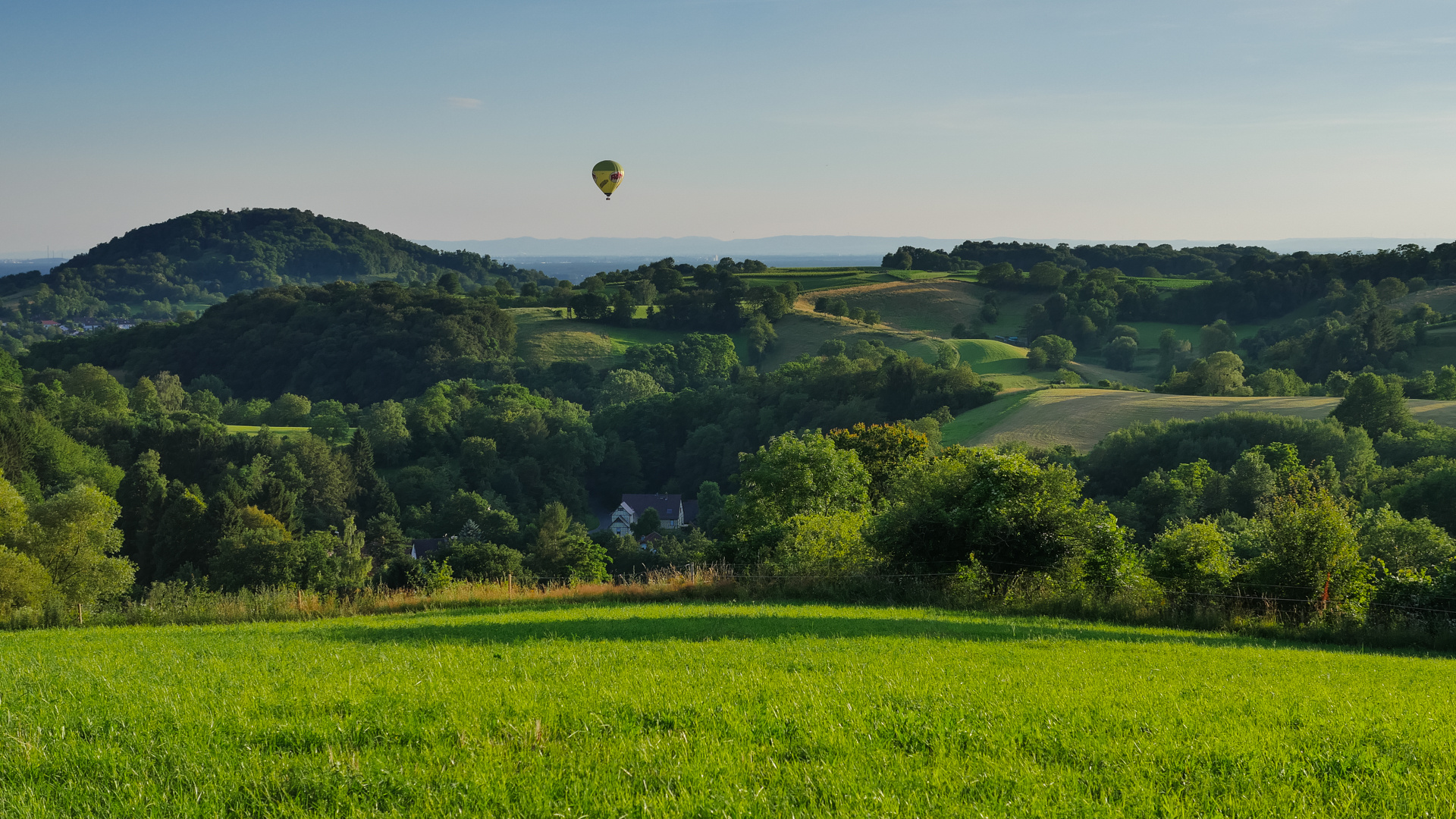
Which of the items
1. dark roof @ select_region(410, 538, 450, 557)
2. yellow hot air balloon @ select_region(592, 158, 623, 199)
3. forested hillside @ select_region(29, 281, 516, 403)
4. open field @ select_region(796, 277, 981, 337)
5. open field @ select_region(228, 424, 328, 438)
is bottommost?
dark roof @ select_region(410, 538, 450, 557)

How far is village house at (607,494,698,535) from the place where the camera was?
8369 centimetres

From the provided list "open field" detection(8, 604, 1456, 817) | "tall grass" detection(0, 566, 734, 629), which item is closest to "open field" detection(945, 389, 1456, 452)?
"tall grass" detection(0, 566, 734, 629)

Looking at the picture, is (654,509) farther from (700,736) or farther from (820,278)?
(820,278)

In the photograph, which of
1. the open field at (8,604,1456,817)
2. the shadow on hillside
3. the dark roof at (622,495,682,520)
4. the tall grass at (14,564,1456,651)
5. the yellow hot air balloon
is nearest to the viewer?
the open field at (8,604,1456,817)

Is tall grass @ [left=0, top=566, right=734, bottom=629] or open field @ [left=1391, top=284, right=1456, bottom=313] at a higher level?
open field @ [left=1391, top=284, right=1456, bottom=313]

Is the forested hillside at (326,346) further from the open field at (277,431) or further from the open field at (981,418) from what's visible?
the open field at (981,418)

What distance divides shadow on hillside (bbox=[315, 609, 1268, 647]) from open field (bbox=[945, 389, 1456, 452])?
55.0 m


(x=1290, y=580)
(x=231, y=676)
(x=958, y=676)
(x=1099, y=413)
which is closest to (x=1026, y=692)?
(x=958, y=676)

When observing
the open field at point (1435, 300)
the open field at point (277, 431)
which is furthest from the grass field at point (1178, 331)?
the open field at point (277, 431)

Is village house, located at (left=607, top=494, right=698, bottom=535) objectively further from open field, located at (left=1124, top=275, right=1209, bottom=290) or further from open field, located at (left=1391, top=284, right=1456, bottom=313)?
open field, located at (left=1124, top=275, right=1209, bottom=290)

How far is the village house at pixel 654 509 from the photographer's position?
83.7 m

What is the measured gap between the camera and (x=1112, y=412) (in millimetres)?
72812

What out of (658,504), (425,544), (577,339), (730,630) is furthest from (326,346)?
(730,630)

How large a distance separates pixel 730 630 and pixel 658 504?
74.8 metres
